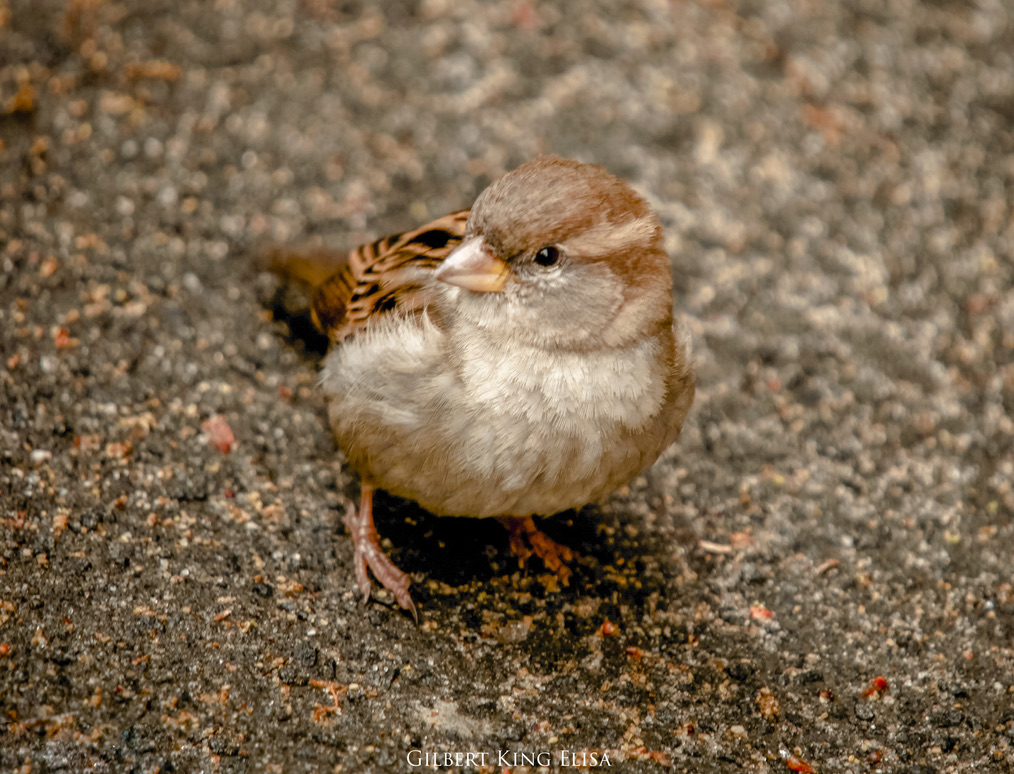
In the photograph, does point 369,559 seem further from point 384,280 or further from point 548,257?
point 548,257

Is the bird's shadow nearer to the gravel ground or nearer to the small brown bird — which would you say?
the gravel ground

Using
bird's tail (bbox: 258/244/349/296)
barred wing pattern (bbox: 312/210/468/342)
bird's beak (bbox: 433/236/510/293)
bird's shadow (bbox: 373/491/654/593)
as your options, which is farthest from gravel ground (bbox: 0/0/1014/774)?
bird's beak (bbox: 433/236/510/293)

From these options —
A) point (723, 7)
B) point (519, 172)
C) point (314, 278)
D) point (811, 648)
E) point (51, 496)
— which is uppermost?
point (519, 172)

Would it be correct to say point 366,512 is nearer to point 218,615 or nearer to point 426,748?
point 218,615

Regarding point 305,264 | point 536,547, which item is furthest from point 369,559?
point 305,264

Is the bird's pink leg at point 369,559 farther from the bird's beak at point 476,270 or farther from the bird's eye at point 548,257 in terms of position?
the bird's eye at point 548,257

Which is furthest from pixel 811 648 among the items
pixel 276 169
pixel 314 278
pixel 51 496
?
pixel 276 169
